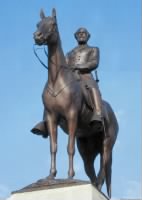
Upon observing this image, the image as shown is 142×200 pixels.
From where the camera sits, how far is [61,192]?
35.2 feet

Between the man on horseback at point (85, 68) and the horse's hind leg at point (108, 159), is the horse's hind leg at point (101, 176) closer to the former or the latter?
the horse's hind leg at point (108, 159)

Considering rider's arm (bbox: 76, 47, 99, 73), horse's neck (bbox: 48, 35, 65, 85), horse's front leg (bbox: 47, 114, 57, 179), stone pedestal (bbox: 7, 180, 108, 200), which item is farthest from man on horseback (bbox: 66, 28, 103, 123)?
stone pedestal (bbox: 7, 180, 108, 200)

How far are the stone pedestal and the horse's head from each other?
226cm

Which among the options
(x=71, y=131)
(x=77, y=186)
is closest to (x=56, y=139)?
(x=71, y=131)

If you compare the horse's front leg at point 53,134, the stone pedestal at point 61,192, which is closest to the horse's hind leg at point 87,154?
the horse's front leg at point 53,134

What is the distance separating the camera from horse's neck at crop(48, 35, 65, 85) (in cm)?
1180

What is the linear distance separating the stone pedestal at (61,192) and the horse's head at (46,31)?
2.26 meters

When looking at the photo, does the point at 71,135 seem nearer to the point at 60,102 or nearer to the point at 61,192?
the point at 60,102

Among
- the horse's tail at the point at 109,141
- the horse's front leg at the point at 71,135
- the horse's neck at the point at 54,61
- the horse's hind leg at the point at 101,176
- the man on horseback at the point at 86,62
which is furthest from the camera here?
the horse's tail at the point at 109,141

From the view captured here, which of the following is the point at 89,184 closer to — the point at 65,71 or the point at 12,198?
the point at 12,198

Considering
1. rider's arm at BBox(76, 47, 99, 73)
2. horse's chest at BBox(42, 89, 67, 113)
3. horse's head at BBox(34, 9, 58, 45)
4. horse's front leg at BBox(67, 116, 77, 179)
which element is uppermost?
horse's head at BBox(34, 9, 58, 45)

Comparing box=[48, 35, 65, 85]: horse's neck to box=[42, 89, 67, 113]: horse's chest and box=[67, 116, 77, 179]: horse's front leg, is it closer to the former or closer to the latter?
box=[42, 89, 67, 113]: horse's chest

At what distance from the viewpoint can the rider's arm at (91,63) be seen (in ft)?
41.4

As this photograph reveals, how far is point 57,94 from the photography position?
11578mm
